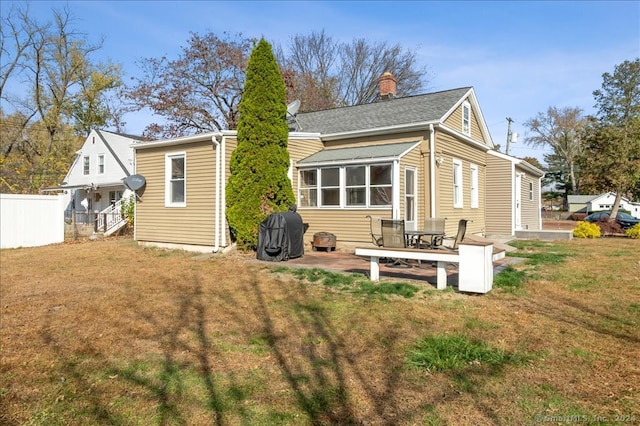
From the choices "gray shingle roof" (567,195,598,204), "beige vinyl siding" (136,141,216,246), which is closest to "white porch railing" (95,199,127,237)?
"beige vinyl siding" (136,141,216,246)

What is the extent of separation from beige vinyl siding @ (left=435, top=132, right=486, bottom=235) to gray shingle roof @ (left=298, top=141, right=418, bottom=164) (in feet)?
4.67

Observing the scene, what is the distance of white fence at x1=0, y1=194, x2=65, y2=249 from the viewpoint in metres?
13.7

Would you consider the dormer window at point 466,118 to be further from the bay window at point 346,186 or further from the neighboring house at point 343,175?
the bay window at point 346,186

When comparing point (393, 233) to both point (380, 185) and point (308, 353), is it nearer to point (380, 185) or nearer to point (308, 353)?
point (380, 185)

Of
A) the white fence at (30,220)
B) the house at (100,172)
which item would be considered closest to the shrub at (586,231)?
the white fence at (30,220)

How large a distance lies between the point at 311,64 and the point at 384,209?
2544 centimetres

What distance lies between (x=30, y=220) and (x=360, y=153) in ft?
38.6

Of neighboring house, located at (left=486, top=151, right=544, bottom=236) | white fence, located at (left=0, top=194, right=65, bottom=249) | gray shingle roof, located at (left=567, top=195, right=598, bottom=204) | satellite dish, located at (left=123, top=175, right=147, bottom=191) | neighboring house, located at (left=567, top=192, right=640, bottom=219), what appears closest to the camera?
satellite dish, located at (left=123, top=175, right=147, bottom=191)

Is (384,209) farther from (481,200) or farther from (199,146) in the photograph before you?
(481,200)

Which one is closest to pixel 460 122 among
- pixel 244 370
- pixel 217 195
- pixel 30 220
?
pixel 217 195

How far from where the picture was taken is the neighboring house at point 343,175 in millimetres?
11383

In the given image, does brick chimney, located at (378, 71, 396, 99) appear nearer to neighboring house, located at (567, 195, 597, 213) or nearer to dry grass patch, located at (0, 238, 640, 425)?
dry grass patch, located at (0, 238, 640, 425)

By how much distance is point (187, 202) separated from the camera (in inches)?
479

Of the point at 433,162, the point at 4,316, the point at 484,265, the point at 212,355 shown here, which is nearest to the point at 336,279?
the point at 484,265
